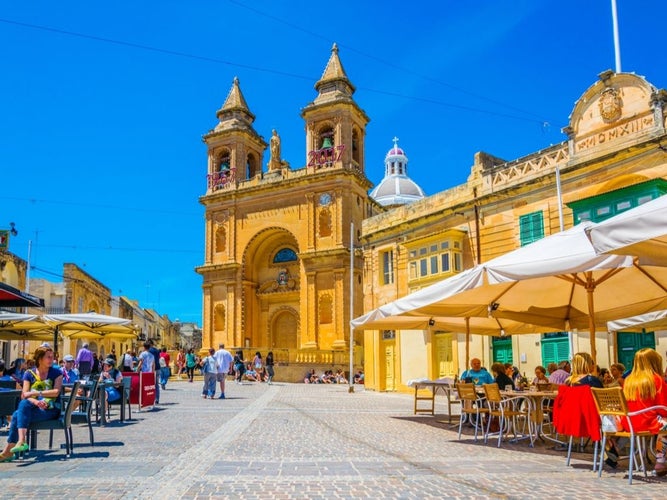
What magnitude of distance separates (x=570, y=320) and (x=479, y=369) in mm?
1975

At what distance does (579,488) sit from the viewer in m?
6.29

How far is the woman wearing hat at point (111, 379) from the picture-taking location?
12692 millimetres

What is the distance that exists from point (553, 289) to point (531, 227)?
→ 1085 centimetres

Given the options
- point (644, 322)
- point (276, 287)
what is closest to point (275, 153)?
point (276, 287)

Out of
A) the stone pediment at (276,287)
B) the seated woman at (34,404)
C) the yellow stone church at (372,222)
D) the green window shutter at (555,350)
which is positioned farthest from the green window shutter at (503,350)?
the stone pediment at (276,287)

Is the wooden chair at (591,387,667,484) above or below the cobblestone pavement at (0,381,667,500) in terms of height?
above

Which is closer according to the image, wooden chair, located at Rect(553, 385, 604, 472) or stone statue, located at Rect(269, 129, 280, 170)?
wooden chair, located at Rect(553, 385, 604, 472)

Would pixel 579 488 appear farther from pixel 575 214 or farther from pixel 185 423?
pixel 575 214

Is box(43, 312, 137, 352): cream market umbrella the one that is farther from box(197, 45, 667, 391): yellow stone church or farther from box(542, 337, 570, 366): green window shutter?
box(542, 337, 570, 366): green window shutter

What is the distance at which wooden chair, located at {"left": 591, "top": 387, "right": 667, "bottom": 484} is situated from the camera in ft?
22.1

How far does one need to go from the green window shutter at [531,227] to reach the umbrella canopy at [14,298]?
47.9ft

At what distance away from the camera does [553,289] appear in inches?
441

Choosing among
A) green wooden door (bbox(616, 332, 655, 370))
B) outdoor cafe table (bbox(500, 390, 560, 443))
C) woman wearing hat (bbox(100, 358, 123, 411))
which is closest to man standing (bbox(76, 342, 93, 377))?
woman wearing hat (bbox(100, 358, 123, 411))

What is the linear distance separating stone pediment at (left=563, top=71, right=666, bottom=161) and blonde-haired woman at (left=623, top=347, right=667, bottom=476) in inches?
506
